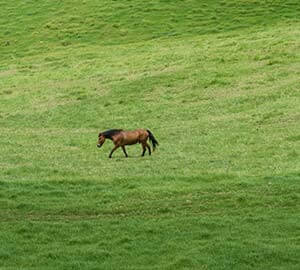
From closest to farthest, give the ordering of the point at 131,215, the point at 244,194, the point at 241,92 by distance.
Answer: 1. the point at 131,215
2. the point at 244,194
3. the point at 241,92

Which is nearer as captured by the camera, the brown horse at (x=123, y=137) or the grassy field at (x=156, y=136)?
the grassy field at (x=156, y=136)

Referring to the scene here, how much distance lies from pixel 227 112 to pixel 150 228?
19.0 m

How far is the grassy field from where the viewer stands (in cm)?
1559

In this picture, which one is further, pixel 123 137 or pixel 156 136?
pixel 156 136

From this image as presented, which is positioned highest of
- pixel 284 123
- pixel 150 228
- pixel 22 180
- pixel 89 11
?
pixel 150 228

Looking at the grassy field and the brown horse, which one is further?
the brown horse

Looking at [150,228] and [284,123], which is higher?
[150,228]

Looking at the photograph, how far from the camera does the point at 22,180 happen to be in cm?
2230

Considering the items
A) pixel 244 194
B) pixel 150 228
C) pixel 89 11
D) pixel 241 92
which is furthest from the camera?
pixel 89 11

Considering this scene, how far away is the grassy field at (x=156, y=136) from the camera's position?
1559 cm

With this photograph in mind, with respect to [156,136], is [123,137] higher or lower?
higher

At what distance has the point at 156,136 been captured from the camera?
30891mm

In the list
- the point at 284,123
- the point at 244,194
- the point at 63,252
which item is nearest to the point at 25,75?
the point at 284,123

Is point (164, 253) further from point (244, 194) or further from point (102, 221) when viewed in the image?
point (244, 194)
